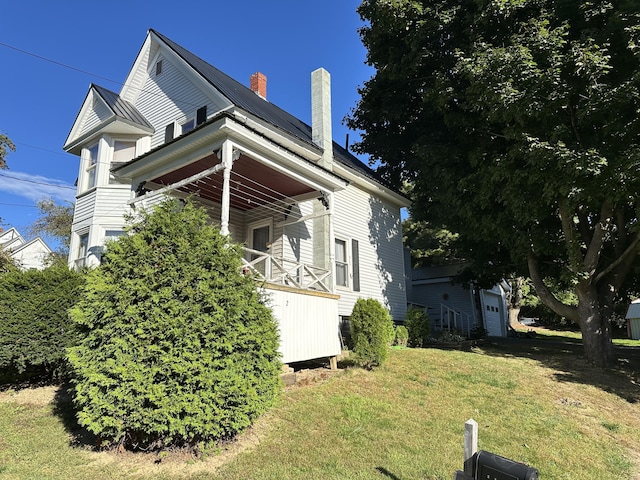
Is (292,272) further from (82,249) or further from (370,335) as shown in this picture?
(82,249)

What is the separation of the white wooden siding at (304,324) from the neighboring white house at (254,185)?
0.02 metres

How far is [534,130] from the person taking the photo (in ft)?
33.0

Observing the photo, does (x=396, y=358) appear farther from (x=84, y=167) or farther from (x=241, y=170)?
(x=84, y=167)

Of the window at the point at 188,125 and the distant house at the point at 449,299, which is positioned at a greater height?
the window at the point at 188,125

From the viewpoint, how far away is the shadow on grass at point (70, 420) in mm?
4804

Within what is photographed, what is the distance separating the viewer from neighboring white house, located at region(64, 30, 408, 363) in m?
8.25

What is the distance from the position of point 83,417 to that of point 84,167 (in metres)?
11.6

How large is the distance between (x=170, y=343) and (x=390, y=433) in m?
3.22

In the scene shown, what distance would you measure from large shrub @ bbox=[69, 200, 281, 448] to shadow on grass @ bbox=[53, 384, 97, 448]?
514mm

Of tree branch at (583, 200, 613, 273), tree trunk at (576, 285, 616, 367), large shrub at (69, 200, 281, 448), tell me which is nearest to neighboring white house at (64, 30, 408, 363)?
large shrub at (69, 200, 281, 448)

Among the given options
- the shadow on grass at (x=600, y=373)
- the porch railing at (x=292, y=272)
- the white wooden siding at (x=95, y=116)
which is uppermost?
the white wooden siding at (x=95, y=116)

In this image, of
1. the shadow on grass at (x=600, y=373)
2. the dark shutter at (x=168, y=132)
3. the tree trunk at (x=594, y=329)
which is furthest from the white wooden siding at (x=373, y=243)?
the tree trunk at (x=594, y=329)

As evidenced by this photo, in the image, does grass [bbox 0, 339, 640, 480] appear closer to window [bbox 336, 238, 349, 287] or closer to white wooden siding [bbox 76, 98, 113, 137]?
window [bbox 336, 238, 349, 287]

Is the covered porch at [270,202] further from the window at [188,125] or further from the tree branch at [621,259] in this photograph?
the tree branch at [621,259]
